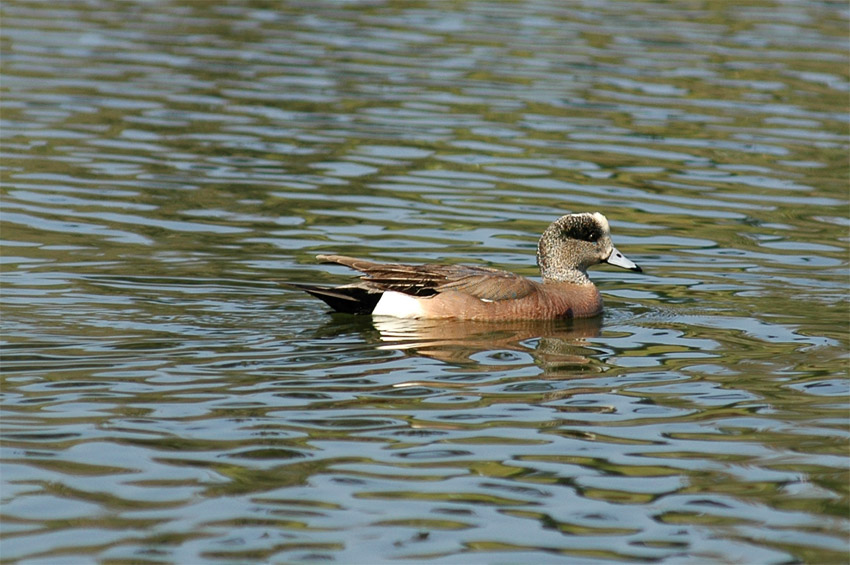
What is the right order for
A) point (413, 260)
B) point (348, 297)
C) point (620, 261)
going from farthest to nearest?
point (413, 260) < point (620, 261) < point (348, 297)

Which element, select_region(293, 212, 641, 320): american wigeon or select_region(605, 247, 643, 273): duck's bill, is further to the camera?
select_region(605, 247, 643, 273): duck's bill

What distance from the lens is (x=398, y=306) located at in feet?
29.7

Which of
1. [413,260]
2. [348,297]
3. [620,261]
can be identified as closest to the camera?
[348,297]

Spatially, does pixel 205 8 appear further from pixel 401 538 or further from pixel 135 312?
pixel 401 538

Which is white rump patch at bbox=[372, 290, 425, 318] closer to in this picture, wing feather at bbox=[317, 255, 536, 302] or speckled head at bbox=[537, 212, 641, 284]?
wing feather at bbox=[317, 255, 536, 302]

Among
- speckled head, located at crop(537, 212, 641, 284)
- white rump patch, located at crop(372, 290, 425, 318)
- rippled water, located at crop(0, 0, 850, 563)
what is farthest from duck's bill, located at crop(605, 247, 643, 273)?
white rump patch, located at crop(372, 290, 425, 318)

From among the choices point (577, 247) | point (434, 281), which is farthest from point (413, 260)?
point (434, 281)

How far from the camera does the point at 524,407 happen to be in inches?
278

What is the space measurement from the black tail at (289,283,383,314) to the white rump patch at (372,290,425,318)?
50 millimetres

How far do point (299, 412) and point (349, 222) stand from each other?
4.96 metres

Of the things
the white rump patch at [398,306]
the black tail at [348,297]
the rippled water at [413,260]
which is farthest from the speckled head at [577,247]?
the black tail at [348,297]

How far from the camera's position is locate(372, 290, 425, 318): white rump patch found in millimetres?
9031

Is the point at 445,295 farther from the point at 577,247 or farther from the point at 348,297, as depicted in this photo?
the point at 577,247

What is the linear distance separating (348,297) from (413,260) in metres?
1.61
